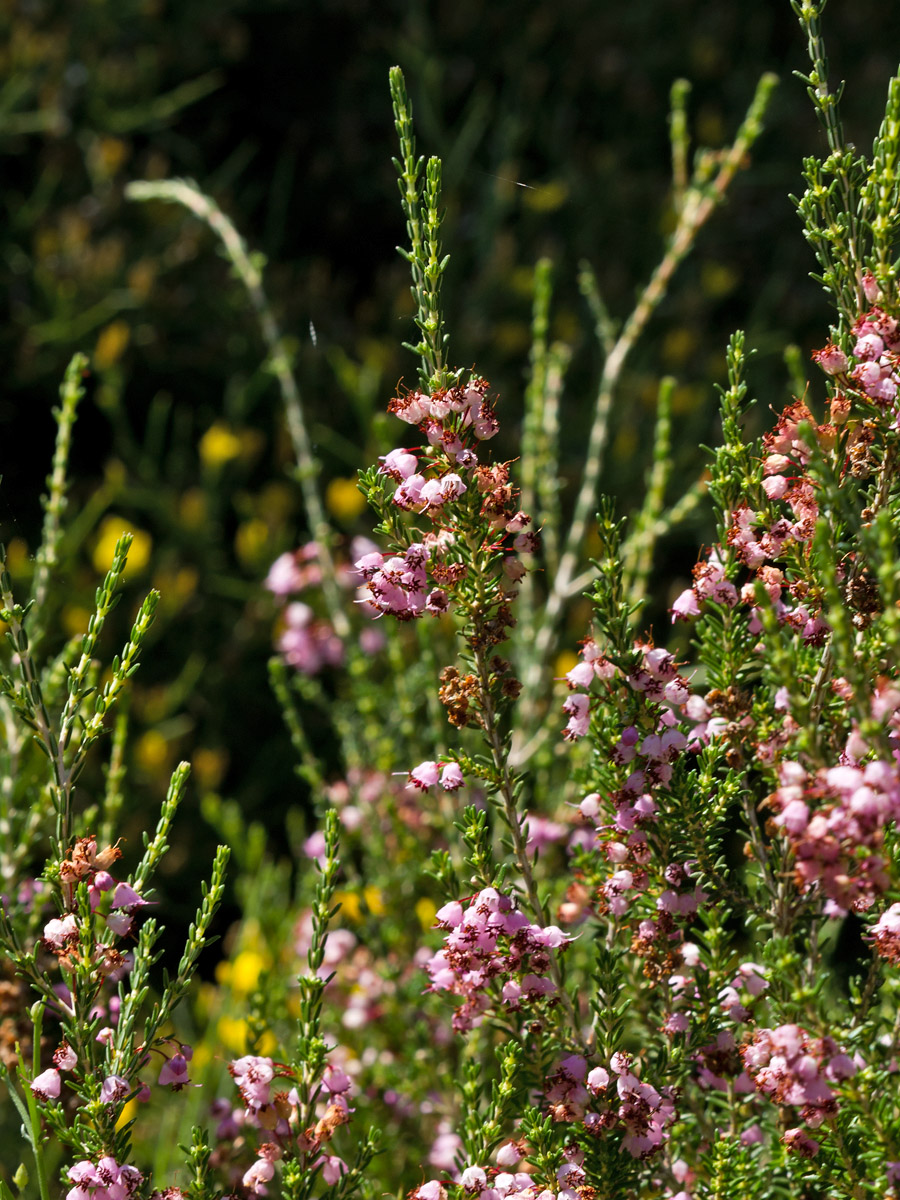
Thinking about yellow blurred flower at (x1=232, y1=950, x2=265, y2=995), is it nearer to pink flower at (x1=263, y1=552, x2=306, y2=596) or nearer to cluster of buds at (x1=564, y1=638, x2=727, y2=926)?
pink flower at (x1=263, y1=552, x2=306, y2=596)

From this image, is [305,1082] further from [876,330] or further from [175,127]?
[175,127]

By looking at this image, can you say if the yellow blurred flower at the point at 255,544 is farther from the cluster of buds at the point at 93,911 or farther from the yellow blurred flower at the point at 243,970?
the cluster of buds at the point at 93,911

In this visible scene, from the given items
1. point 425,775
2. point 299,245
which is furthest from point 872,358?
point 299,245

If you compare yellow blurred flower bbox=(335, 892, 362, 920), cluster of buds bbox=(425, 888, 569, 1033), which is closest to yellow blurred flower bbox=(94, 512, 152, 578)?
yellow blurred flower bbox=(335, 892, 362, 920)

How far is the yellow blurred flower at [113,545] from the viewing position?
8.06ft

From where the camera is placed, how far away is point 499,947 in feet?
2.32

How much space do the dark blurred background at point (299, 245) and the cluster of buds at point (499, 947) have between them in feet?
5.92

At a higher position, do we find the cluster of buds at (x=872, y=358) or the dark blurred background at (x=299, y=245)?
the dark blurred background at (x=299, y=245)

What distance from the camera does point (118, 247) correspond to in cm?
295

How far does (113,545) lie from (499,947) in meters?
1.87

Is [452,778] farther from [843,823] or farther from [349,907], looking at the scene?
[349,907]

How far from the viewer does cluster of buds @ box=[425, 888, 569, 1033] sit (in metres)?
0.70

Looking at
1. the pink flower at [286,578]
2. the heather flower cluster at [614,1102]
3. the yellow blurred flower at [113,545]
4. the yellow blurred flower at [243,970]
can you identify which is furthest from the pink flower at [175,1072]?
the yellow blurred flower at [113,545]

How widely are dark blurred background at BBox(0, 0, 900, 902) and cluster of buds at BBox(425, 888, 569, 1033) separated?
180 cm
